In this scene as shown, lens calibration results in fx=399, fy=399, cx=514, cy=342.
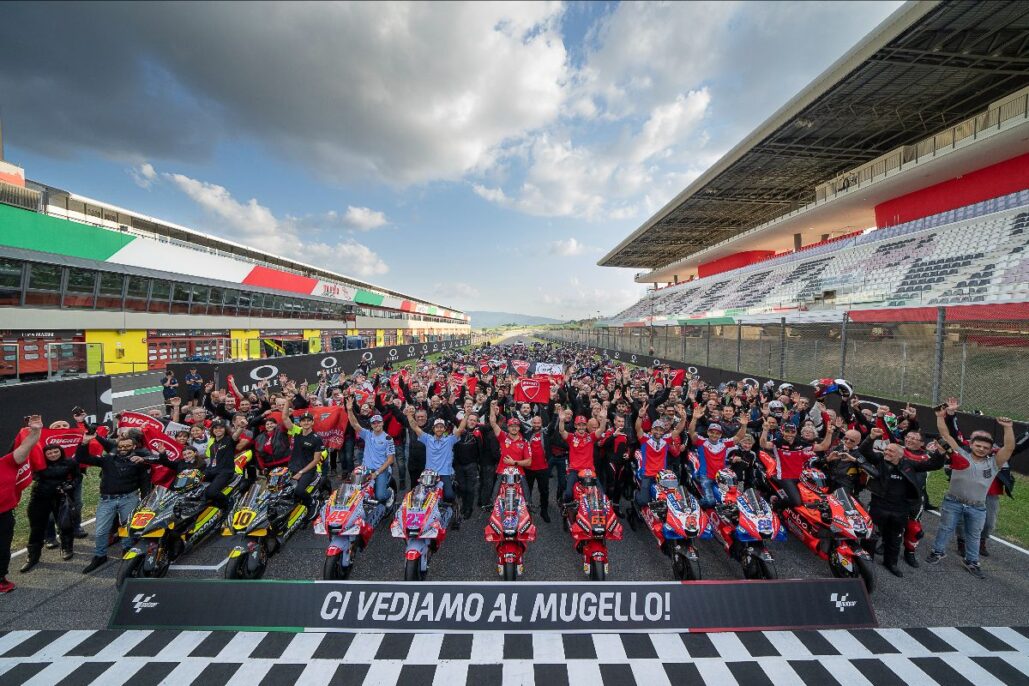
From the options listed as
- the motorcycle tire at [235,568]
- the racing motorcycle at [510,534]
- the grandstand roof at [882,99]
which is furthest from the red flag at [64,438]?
the grandstand roof at [882,99]

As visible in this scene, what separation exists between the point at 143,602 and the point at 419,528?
2959 millimetres

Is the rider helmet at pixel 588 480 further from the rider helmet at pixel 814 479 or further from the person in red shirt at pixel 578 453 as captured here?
the rider helmet at pixel 814 479

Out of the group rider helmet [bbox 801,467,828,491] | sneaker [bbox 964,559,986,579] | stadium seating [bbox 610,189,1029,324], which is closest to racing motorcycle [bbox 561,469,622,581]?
rider helmet [bbox 801,467,828,491]

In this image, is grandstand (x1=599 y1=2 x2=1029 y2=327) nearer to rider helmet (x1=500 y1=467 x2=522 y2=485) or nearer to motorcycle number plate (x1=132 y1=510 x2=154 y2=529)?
rider helmet (x1=500 y1=467 x2=522 y2=485)

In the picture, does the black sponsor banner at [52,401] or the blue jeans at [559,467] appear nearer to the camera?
the blue jeans at [559,467]

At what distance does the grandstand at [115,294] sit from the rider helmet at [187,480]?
27.5 feet

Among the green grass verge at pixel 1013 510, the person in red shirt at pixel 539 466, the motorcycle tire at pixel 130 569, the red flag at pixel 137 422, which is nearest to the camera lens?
the motorcycle tire at pixel 130 569

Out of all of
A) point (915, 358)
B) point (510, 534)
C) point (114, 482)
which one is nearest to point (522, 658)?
point (510, 534)

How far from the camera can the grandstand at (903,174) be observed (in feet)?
50.5

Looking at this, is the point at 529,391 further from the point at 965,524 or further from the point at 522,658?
the point at 965,524

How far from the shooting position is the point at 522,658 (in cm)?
393

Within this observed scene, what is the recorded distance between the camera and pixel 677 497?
18.0 ft

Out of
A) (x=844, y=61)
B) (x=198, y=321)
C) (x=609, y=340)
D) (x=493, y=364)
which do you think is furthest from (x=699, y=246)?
(x=198, y=321)

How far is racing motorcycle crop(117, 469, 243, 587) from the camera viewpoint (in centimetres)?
484
